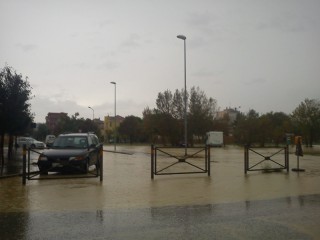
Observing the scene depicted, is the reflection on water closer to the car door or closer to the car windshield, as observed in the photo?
the car door

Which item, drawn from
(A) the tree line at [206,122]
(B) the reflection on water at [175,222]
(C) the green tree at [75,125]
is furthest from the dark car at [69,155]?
(C) the green tree at [75,125]

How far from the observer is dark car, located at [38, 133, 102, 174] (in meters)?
14.7

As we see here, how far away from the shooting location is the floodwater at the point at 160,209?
6.46 m

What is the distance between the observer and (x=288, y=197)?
10039 millimetres

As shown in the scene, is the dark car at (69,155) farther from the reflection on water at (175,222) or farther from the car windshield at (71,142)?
the reflection on water at (175,222)

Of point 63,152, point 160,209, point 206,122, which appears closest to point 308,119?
point 206,122

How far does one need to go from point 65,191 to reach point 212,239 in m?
6.18

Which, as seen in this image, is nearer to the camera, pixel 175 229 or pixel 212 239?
pixel 212 239

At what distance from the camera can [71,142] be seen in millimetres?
17281

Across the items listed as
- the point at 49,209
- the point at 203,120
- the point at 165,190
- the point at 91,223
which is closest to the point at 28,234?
the point at 91,223

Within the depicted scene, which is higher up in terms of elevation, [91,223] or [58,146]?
[58,146]

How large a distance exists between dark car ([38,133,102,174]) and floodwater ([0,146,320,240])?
46.0 inches

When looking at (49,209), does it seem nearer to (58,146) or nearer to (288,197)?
(288,197)

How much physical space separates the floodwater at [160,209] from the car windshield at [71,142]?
342cm
